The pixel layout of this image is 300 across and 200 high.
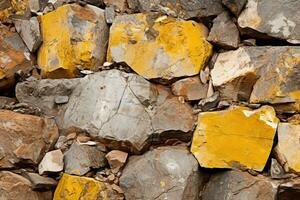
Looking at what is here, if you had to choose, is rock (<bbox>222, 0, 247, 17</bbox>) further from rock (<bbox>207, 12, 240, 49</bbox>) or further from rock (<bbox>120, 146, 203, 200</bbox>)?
rock (<bbox>120, 146, 203, 200</bbox>)

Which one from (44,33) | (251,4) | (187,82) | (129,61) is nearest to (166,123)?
(187,82)

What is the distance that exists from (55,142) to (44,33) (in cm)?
107

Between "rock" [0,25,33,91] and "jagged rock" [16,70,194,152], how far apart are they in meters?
0.22

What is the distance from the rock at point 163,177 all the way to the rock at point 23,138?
2.35ft

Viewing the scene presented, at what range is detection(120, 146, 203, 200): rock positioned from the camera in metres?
3.46

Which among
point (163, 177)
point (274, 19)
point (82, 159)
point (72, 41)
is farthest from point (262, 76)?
point (72, 41)

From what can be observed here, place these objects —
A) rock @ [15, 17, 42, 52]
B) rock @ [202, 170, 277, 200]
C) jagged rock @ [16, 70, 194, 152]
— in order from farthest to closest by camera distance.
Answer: rock @ [15, 17, 42, 52] → jagged rock @ [16, 70, 194, 152] → rock @ [202, 170, 277, 200]

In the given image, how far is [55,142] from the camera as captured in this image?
3.91 metres

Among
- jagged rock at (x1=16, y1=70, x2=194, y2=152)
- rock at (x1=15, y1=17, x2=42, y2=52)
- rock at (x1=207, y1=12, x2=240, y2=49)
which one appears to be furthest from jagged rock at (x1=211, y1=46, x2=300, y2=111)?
rock at (x1=15, y1=17, x2=42, y2=52)

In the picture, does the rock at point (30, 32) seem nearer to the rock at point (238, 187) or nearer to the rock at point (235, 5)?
the rock at point (235, 5)

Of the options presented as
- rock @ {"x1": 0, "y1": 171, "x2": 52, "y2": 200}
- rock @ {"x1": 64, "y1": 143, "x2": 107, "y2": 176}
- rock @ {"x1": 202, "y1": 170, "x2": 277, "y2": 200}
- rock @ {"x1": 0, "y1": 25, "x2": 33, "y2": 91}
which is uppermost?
rock @ {"x1": 0, "y1": 25, "x2": 33, "y2": 91}

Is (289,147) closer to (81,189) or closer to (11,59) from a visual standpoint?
(81,189)

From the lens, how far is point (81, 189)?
138 inches

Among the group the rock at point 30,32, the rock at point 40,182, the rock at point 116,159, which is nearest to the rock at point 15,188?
the rock at point 40,182
